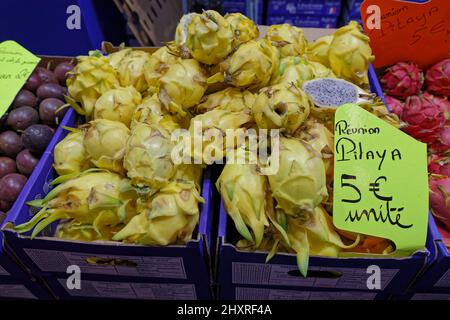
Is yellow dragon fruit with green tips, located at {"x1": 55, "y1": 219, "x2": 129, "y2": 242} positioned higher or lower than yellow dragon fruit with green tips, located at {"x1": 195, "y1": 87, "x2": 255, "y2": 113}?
lower

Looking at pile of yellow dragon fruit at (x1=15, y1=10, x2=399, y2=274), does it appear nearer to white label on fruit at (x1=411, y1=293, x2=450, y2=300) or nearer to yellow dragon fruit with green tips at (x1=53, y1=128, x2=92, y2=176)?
yellow dragon fruit with green tips at (x1=53, y1=128, x2=92, y2=176)

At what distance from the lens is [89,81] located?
4.16ft

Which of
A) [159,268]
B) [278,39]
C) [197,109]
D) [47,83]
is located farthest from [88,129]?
[278,39]

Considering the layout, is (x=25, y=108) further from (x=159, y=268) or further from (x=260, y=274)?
(x=260, y=274)

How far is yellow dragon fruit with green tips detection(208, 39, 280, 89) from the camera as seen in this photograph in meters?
1.08

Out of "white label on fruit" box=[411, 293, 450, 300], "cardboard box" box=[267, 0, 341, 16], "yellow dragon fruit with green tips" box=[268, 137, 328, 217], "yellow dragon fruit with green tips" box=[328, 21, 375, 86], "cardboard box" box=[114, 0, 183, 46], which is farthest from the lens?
"cardboard box" box=[267, 0, 341, 16]

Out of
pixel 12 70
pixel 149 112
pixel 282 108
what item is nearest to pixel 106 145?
pixel 149 112

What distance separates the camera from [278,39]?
1.32m

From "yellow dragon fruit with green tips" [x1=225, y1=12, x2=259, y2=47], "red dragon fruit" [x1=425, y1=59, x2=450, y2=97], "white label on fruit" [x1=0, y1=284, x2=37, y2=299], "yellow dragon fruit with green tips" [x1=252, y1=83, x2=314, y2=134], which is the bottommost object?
"white label on fruit" [x1=0, y1=284, x2=37, y2=299]

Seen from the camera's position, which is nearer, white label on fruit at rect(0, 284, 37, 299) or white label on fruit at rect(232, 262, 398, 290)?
white label on fruit at rect(232, 262, 398, 290)

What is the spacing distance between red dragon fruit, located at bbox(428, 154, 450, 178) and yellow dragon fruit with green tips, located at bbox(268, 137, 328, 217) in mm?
596

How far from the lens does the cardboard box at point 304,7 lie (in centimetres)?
230

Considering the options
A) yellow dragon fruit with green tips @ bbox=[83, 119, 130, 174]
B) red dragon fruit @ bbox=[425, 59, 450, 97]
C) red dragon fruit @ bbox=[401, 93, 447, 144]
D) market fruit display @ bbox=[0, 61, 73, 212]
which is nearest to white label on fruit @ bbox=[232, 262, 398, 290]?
yellow dragon fruit with green tips @ bbox=[83, 119, 130, 174]

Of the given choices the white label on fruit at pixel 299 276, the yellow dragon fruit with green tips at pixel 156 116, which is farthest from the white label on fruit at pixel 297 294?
the yellow dragon fruit with green tips at pixel 156 116
